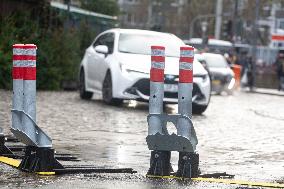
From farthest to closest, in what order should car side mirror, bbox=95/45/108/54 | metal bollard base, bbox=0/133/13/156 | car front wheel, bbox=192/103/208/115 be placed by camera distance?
car side mirror, bbox=95/45/108/54, car front wheel, bbox=192/103/208/115, metal bollard base, bbox=0/133/13/156

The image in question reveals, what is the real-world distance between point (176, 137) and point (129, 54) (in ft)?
35.6

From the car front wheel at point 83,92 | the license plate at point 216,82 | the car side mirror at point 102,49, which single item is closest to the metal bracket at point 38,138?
the car side mirror at point 102,49

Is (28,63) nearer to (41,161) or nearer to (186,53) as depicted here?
(41,161)

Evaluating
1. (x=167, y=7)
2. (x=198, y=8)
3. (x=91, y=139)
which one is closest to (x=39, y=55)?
(x=91, y=139)

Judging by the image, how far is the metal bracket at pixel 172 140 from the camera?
8.09m

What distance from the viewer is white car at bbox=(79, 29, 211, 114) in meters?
17.9

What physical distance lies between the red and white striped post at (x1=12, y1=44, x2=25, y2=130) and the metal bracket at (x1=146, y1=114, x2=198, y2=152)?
1.12 metres

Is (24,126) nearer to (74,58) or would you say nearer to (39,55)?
(39,55)

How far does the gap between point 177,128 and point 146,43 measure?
11452mm

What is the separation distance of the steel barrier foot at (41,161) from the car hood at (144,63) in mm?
9741

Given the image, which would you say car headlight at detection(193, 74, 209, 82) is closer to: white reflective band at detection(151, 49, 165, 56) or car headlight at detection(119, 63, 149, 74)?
car headlight at detection(119, 63, 149, 74)

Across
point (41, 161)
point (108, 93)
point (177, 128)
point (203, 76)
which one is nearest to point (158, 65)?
point (177, 128)

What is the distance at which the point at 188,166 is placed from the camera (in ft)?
26.2

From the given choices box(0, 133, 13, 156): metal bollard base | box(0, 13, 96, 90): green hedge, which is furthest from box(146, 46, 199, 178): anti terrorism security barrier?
box(0, 13, 96, 90): green hedge
